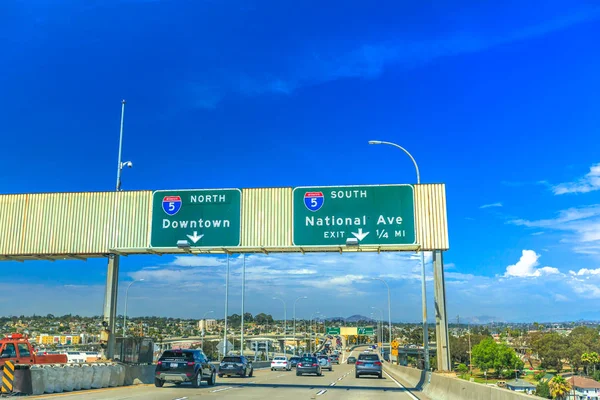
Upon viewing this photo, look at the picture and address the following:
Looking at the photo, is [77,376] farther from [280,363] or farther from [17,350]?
[280,363]

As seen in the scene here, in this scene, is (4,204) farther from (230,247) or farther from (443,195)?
(443,195)

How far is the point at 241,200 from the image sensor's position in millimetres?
24266

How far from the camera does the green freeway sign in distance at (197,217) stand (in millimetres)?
23938

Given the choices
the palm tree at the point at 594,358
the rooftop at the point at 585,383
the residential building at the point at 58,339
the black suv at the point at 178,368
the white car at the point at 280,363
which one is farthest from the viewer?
the palm tree at the point at 594,358

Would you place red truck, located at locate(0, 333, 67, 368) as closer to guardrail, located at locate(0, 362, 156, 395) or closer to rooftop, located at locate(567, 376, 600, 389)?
guardrail, located at locate(0, 362, 156, 395)

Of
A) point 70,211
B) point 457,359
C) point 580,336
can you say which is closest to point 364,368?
point 70,211

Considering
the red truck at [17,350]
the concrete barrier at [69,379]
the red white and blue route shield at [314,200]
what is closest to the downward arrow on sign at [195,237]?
the red white and blue route shield at [314,200]

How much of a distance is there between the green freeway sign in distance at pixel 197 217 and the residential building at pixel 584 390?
75.7m

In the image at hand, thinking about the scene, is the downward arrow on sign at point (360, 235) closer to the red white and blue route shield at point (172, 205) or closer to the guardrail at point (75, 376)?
the red white and blue route shield at point (172, 205)

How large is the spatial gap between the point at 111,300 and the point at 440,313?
562 inches

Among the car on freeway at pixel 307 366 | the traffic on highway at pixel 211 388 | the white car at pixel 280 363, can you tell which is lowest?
the white car at pixel 280 363

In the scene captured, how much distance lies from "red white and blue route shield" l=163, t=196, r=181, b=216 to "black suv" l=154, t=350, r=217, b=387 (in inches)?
238

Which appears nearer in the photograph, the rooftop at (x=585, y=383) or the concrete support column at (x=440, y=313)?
the concrete support column at (x=440, y=313)

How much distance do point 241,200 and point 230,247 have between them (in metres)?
2.09
